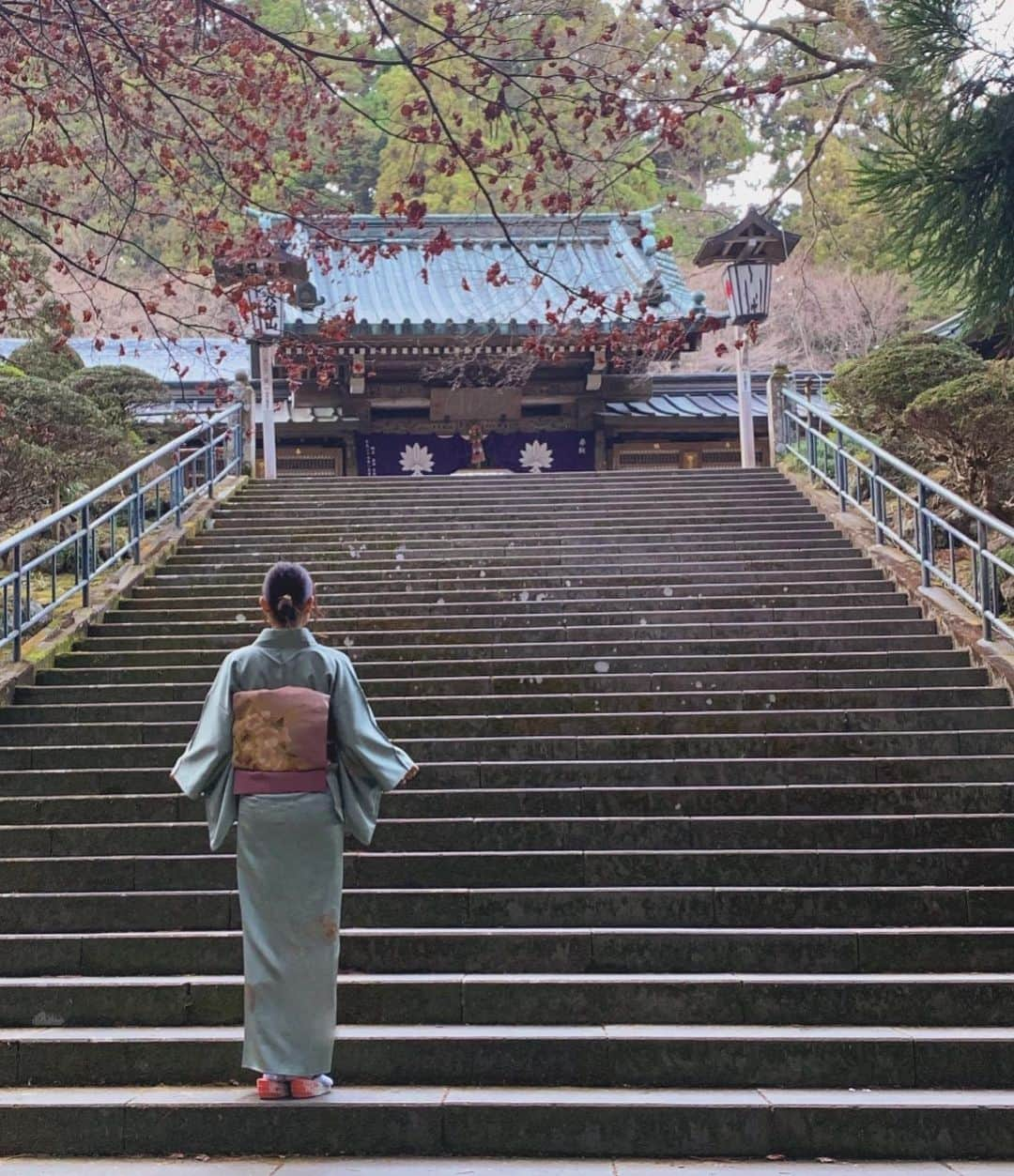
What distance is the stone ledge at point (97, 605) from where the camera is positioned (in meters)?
8.23

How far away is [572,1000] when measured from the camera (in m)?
4.78

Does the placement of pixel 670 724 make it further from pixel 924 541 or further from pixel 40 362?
pixel 40 362

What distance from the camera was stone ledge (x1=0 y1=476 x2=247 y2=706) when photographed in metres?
8.23

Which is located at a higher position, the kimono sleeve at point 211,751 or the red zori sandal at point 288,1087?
the kimono sleeve at point 211,751

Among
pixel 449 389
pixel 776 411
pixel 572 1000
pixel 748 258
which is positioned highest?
pixel 748 258

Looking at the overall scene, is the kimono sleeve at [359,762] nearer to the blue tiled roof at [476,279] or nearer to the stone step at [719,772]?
the stone step at [719,772]

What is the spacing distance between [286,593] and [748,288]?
11.6 metres

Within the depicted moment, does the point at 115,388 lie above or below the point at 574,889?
above

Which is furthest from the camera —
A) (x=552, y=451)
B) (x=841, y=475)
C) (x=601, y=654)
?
(x=552, y=451)

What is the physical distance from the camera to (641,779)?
663 cm

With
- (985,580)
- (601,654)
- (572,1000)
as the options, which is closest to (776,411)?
(985,580)

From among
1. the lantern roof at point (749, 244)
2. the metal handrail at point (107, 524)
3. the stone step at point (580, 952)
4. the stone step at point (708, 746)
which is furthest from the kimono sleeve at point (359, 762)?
the lantern roof at point (749, 244)

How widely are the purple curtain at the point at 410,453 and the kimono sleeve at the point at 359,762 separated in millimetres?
15076

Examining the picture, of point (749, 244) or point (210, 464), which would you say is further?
point (749, 244)
